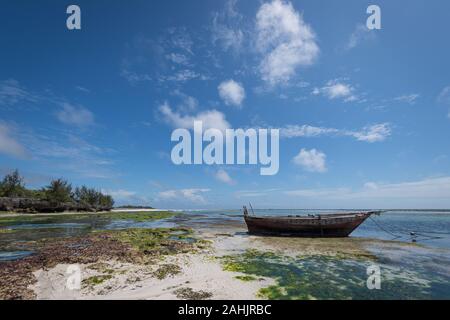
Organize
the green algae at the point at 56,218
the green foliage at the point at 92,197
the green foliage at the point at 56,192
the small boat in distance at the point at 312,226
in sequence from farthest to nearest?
the green foliage at the point at 92,197, the green foliage at the point at 56,192, the green algae at the point at 56,218, the small boat in distance at the point at 312,226

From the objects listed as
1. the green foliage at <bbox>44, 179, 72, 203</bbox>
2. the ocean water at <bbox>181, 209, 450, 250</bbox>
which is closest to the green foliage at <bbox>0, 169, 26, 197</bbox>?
the green foliage at <bbox>44, 179, 72, 203</bbox>

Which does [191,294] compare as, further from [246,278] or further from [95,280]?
[95,280]

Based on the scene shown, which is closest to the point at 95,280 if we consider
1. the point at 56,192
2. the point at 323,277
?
the point at 323,277

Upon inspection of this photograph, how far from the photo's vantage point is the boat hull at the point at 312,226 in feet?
90.9

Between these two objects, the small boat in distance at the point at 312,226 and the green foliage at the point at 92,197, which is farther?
the green foliage at the point at 92,197

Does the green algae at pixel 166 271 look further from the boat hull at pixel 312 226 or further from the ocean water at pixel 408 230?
the ocean water at pixel 408 230

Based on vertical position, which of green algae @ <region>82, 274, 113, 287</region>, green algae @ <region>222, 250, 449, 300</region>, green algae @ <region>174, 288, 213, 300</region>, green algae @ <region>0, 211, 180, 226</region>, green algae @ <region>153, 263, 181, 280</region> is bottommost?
green algae @ <region>0, 211, 180, 226</region>

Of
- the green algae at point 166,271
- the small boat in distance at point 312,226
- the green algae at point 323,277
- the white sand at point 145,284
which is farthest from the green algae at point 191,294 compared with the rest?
the small boat in distance at point 312,226

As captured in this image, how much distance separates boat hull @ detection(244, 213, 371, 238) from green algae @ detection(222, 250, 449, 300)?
1092 centimetres

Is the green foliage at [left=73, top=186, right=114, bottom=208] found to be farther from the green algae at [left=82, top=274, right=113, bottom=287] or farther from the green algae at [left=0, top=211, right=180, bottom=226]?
the green algae at [left=82, top=274, right=113, bottom=287]

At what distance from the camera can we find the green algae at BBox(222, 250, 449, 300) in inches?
393

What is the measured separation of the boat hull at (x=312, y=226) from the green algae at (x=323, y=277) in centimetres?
1092

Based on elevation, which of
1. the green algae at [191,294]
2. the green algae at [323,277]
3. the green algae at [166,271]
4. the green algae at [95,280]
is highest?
the green algae at [191,294]
